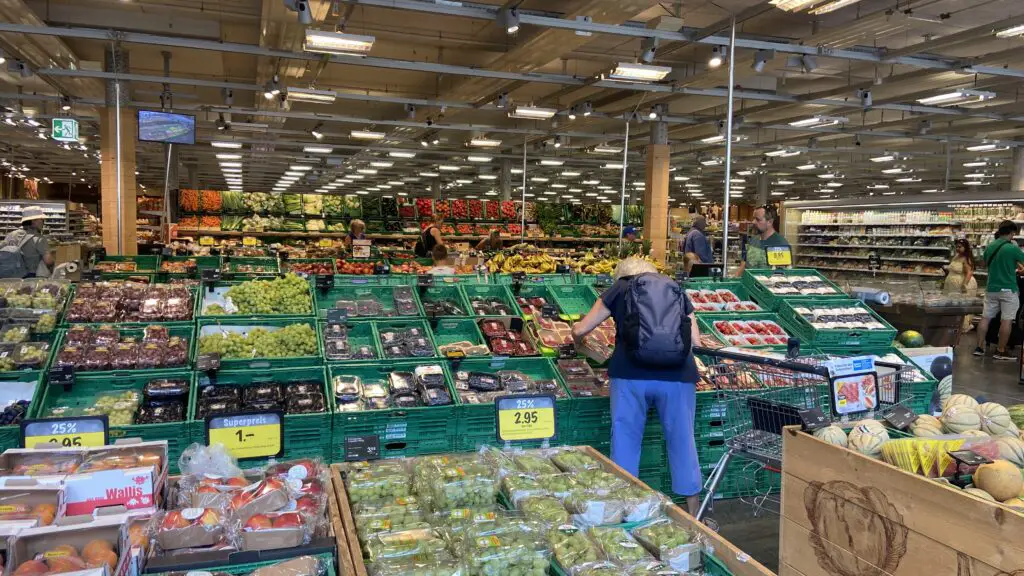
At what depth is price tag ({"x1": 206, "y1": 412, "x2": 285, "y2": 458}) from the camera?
3.08 meters

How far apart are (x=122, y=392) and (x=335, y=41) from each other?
14.5ft

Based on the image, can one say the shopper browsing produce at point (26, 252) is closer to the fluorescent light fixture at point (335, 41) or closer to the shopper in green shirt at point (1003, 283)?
the fluorescent light fixture at point (335, 41)

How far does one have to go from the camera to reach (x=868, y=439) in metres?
2.64

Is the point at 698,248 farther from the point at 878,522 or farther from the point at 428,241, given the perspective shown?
the point at 878,522

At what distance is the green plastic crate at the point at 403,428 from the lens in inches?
156

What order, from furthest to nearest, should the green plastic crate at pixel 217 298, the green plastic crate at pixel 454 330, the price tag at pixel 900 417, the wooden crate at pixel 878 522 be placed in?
the green plastic crate at pixel 454 330 < the green plastic crate at pixel 217 298 < the price tag at pixel 900 417 < the wooden crate at pixel 878 522

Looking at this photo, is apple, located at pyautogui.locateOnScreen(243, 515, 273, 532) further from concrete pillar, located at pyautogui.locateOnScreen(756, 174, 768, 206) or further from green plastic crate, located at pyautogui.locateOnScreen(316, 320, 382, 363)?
concrete pillar, located at pyautogui.locateOnScreen(756, 174, 768, 206)

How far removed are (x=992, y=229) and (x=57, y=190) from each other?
4740 cm

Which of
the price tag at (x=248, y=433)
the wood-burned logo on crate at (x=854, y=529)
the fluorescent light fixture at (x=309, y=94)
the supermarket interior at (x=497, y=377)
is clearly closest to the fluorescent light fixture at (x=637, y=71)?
the supermarket interior at (x=497, y=377)

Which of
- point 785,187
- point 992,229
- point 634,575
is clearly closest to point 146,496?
point 634,575

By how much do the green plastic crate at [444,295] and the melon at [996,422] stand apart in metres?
3.37

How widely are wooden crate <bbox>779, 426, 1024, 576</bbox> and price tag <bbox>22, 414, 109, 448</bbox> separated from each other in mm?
2831

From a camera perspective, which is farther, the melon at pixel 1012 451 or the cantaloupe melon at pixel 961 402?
the cantaloupe melon at pixel 961 402

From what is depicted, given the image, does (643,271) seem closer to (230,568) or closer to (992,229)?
(230,568)
